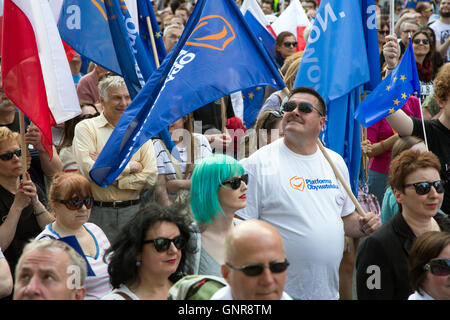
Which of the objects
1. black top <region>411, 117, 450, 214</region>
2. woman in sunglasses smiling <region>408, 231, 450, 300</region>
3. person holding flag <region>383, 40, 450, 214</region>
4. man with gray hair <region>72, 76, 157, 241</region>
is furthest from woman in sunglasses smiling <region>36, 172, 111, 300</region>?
black top <region>411, 117, 450, 214</region>

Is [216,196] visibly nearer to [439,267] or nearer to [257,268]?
[257,268]

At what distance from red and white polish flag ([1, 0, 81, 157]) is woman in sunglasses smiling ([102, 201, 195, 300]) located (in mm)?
1636

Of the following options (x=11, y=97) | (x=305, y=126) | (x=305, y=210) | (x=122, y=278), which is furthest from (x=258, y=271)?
(x=11, y=97)

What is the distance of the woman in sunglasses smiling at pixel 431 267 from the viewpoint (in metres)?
3.64

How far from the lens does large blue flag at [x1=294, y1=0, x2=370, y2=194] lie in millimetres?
5605

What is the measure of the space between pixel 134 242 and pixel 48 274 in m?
0.57

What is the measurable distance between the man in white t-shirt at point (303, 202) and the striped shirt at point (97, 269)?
Answer: 3.02ft

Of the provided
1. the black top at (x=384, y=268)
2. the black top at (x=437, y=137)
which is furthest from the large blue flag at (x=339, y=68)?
the black top at (x=384, y=268)

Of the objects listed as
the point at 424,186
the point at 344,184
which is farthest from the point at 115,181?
the point at 424,186

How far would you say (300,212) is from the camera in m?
4.43

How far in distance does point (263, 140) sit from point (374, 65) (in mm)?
1125

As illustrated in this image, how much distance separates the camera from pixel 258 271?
2998mm

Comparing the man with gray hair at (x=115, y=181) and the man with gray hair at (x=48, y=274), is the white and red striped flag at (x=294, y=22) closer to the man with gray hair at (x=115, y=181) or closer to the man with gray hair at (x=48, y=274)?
the man with gray hair at (x=115, y=181)

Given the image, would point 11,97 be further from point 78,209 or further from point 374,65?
point 374,65
